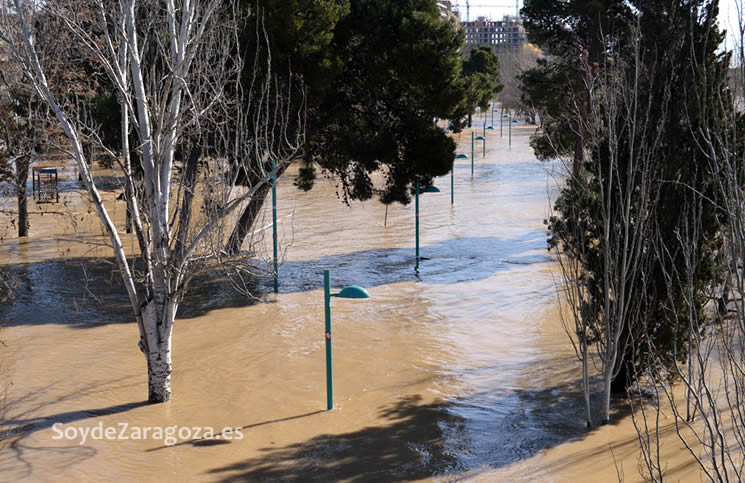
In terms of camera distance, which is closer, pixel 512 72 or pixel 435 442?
pixel 435 442

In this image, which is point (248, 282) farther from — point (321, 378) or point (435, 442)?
point (435, 442)

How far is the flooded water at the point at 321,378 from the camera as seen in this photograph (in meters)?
9.38

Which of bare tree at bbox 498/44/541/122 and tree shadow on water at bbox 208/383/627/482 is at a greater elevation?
bare tree at bbox 498/44/541/122

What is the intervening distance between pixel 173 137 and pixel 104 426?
12.6 ft

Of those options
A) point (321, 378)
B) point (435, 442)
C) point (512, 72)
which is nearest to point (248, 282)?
Result: point (321, 378)

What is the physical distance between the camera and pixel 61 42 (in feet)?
54.3

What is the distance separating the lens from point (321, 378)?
12.2 m

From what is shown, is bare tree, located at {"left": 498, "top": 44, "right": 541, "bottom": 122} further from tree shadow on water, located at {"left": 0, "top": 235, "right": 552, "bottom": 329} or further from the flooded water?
the flooded water

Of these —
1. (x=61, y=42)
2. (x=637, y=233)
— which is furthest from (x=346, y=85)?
(x=637, y=233)

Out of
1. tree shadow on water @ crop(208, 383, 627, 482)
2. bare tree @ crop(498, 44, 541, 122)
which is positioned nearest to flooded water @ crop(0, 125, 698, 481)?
tree shadow on water @ crop(208, 383, 627, 482)

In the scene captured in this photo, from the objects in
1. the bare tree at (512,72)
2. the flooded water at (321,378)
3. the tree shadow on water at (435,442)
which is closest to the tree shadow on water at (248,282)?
the flooded water at (321,378)

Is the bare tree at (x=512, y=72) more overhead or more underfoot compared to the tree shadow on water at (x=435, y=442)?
more overhead

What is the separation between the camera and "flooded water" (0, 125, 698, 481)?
9.38 metres

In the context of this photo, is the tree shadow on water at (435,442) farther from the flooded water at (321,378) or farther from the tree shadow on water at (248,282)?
the tree shadow on water at (248,282)
